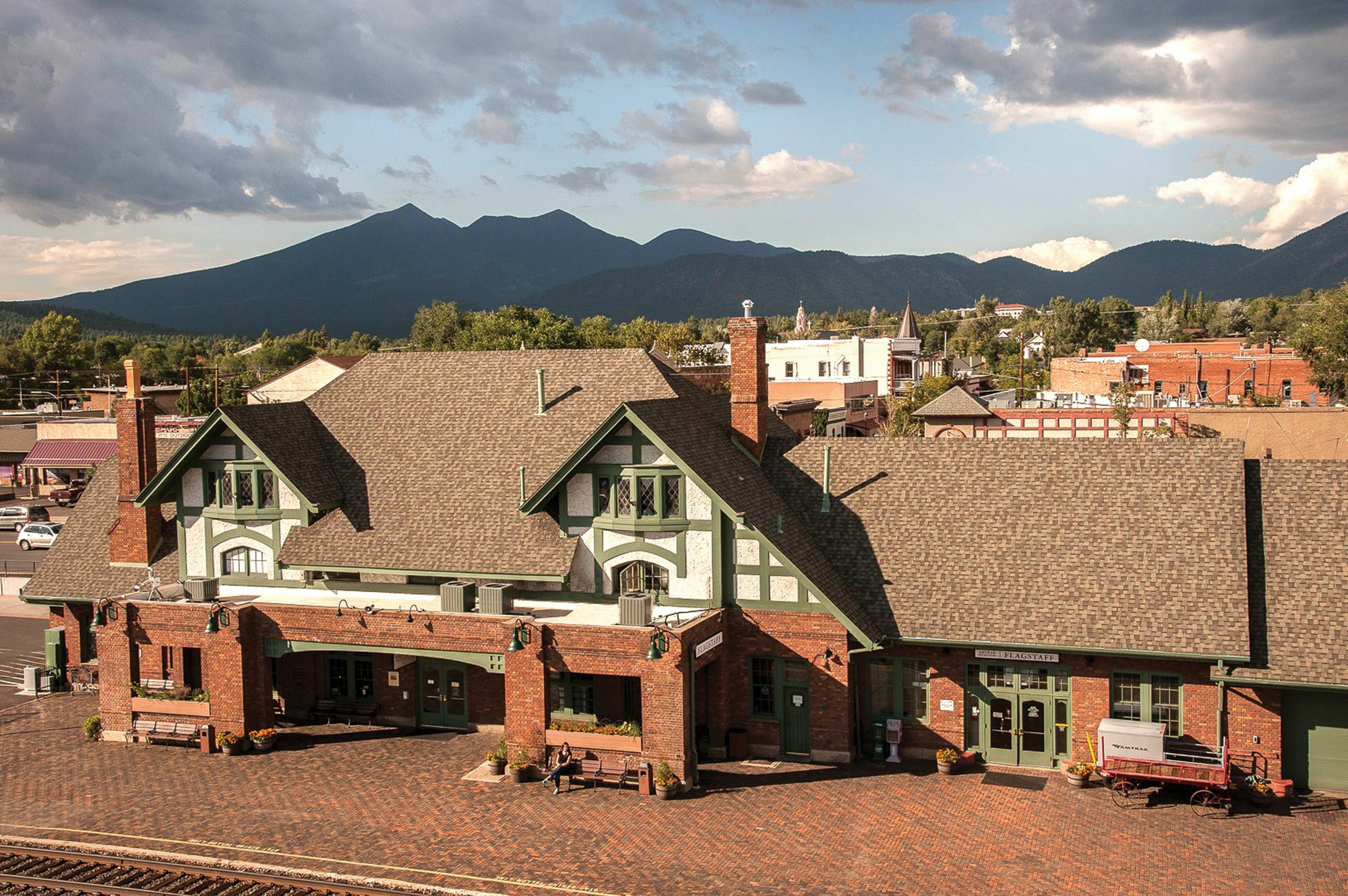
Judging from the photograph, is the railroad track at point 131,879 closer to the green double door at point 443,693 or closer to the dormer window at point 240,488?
the green double door at point 443,693

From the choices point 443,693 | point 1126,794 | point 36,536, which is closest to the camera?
point 1126,794

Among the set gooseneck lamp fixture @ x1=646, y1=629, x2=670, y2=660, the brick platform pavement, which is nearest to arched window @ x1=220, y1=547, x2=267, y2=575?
the brick platform pavement

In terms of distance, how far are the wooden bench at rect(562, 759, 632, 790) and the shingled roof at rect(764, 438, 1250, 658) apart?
6.64 m

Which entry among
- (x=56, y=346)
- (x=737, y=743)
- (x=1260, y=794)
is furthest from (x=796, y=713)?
(x=56, y=346)

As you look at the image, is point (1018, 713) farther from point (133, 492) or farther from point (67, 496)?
point (67, 496)

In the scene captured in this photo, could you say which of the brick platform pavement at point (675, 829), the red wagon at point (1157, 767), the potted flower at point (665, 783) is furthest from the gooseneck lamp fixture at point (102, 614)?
the red wagon at point (1157, 767)

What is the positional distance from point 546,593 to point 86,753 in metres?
12.1

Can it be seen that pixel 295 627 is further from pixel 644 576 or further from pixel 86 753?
pixel 644 576

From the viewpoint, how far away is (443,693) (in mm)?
29000

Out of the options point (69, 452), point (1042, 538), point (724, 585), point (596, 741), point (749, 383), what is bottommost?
point (596, 741)

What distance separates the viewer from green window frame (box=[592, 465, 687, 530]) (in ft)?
85.5

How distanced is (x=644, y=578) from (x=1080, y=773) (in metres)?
10.6

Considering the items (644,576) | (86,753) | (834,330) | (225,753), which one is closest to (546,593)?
(644,576)

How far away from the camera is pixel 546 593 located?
27.7 metres
